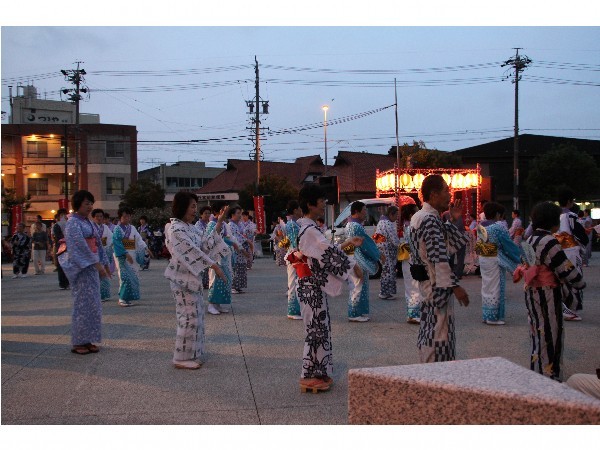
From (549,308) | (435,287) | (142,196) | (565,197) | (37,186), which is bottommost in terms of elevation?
(549,308)

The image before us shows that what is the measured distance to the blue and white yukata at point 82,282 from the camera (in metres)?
6.66

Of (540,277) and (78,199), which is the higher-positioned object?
(78,199)

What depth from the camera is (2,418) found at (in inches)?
175

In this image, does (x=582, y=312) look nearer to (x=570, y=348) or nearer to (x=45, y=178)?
(x=570, y=348)

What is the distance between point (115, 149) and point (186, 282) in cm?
3799

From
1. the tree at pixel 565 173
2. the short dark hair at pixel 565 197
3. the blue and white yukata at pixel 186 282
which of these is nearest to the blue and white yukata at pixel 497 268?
the short dark hair at pixel 565 197

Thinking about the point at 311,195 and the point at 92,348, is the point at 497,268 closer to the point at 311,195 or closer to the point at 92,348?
the point at 311,195

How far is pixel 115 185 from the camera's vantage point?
4209 centimetres

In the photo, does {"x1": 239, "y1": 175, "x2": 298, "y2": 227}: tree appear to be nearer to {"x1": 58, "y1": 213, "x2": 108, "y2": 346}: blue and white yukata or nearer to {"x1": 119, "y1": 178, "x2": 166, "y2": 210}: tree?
{"x1": 119, "y1": 178, "x2": 166, "y2": 210}: tree

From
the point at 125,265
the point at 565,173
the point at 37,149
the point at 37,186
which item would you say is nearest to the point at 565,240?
the point at 125,265

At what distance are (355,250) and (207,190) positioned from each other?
3599 centimetres

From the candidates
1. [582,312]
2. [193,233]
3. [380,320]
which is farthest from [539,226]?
[582,312]

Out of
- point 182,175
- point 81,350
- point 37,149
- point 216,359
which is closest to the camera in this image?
point 216,359

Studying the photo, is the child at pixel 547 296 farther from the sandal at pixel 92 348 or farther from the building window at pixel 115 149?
the building window at pixel 115 149
